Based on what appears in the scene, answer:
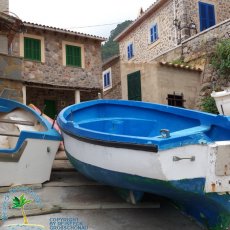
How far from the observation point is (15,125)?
6.87 meters

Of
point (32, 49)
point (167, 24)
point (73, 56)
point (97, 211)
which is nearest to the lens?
point (97, 211)

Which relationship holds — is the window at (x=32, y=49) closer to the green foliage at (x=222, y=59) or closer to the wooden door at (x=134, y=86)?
the wooden door at (x=134, y=86)

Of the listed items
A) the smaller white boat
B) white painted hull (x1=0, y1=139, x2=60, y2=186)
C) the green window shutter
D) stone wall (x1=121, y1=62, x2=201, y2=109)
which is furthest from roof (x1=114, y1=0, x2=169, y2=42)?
white painted hull (x1=0, y1=139, x2=60, y2=186)

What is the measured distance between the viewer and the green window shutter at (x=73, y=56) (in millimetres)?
15406

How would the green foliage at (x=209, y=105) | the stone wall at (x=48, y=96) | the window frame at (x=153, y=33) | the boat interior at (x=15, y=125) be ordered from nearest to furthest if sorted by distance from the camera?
the boat interior at (x=15, y=125) < the green foliage at (x=209, y=105) < the stone wall at (x=48, y=96) < the window frame at (x=153, y=33)

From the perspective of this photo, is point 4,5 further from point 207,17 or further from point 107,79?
point 207,17

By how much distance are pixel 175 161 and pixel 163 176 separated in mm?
192

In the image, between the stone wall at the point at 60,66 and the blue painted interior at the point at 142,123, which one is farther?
the stone wall at the point at 60,66

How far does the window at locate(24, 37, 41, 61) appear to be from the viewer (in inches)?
564

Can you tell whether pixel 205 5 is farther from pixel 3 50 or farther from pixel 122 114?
pixel 122 114

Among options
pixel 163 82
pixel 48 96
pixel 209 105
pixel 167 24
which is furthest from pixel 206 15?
pixel 48 96

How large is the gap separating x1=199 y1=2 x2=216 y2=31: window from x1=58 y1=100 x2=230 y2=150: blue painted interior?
37.4 ft

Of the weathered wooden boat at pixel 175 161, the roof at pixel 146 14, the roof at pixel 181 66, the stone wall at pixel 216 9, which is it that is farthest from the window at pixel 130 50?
the weathered wooden boat at pixel 175 161

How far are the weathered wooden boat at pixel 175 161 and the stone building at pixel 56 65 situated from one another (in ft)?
32.8
